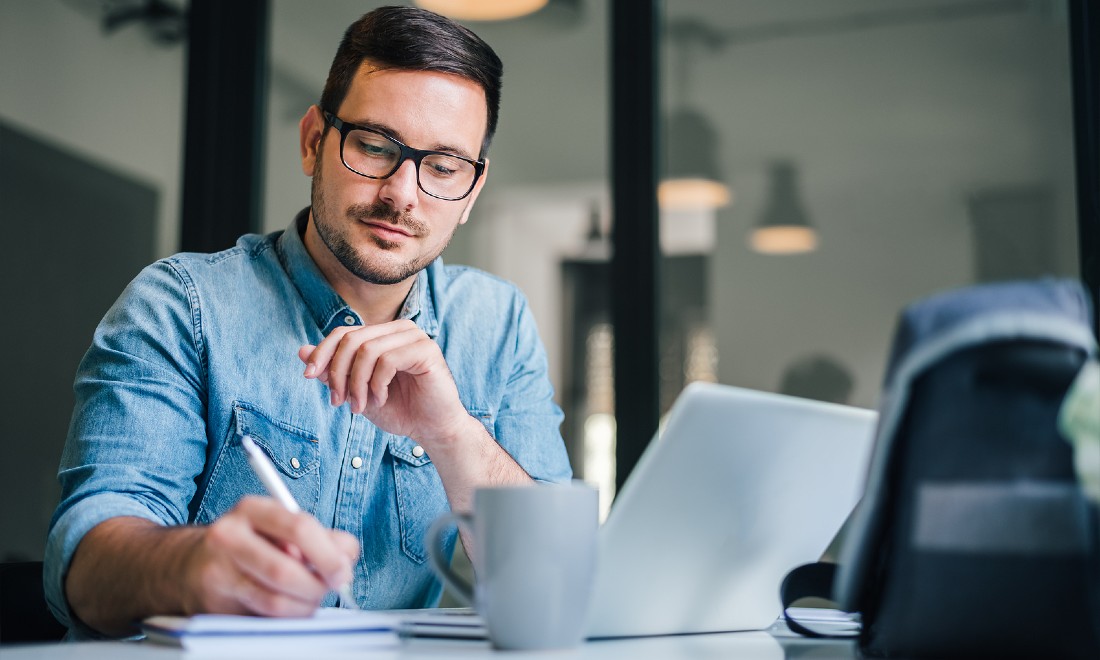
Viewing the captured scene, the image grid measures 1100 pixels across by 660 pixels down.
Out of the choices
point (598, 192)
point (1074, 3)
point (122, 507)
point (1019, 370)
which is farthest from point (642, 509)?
point (598, 192)

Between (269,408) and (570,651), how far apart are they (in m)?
0.70

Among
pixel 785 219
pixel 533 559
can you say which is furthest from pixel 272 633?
pixel 785 219

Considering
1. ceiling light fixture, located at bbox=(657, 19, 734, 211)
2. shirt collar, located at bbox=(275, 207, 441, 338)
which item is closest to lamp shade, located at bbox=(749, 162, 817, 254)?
ceiling light fixture, located at bbox=(657, 19, 734, 211)

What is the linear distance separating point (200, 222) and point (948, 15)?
190cm

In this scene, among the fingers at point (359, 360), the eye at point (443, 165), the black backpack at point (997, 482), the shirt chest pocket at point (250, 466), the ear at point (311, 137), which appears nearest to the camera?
Result: the black backpack at point (997, 482)

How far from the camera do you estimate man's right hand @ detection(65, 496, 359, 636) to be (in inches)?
26.6

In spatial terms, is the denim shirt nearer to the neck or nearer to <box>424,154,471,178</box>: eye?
the neck

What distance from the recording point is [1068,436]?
0.59 metres

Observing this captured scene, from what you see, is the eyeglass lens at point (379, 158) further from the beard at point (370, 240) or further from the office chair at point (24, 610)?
the office chair at point (24, 610)

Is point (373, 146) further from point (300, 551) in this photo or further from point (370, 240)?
point (300, 551)

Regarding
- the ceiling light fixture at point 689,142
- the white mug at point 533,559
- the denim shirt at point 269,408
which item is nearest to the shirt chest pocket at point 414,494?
the denim shirt at point 269,408

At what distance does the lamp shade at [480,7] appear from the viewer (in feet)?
8.21

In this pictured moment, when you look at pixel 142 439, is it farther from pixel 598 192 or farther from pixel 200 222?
pixel 598 192

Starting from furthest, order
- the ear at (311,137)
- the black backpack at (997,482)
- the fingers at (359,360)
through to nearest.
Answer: the ear at (311,137) < the fingers at (359,360) < the black backpack at (997,482)
